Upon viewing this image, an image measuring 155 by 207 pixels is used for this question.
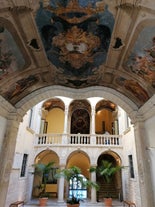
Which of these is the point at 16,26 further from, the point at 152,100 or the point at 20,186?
the point at 20,186

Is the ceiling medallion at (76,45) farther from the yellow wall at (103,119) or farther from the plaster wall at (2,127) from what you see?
the yellow wall at (103,119)

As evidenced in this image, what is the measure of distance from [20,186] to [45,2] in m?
12.3

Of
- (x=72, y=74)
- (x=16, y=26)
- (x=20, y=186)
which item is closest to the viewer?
(x=16, y=26)

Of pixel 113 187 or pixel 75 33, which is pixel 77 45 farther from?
pixel 113 187

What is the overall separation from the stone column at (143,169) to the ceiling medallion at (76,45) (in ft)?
11.7

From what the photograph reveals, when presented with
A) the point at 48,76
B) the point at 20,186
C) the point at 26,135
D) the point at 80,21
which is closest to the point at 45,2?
the point at 80,21

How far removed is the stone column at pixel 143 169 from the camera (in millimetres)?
6344

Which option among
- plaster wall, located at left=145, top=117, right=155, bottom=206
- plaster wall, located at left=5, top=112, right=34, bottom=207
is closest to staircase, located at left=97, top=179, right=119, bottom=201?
plaster wall, located at left=5, top=112, right=34, bottom=207

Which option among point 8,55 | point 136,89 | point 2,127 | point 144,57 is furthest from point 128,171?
point 8,55

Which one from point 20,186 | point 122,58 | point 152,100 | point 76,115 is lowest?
point 20,186

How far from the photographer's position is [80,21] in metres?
4.30

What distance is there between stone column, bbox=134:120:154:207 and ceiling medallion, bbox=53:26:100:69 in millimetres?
3578

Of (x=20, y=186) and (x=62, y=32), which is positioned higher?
(x=62, y=32)

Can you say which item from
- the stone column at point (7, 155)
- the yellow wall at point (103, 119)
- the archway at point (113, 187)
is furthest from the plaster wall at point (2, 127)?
the yellow wall at point (103, 119)
